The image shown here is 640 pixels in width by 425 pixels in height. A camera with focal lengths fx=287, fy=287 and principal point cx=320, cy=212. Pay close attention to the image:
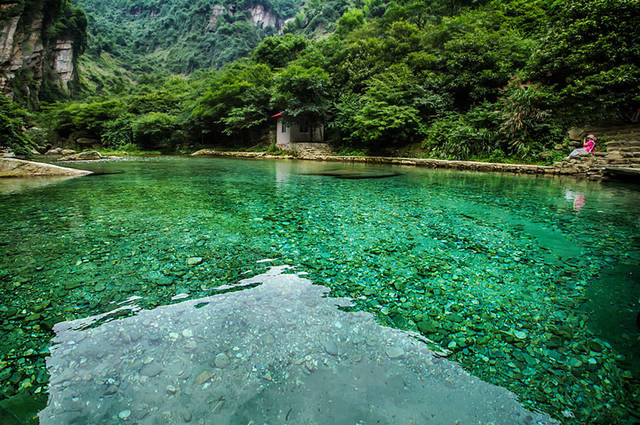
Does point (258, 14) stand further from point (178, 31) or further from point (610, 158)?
point (610, 158)

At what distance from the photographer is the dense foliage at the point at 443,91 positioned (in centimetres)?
1059

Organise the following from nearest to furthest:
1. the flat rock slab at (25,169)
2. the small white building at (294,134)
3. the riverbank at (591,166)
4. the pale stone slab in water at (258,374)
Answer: the pale stone slab in water at (258,374)
the flat rock slab at (25,169)
the riverbank at (591,166)
the small white building at (294,134)

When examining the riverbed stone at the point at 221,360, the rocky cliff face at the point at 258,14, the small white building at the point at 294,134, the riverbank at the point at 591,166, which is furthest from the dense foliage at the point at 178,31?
the riverbed stone at the point at 221,360

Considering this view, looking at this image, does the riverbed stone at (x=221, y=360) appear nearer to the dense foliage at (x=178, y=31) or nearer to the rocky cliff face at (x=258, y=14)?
the dense foliage at (x=178, y=31)

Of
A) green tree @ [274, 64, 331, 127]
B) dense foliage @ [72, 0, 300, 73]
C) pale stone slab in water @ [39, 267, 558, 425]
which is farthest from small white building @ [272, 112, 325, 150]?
dense foliage @ [72, 0, 300, 73]

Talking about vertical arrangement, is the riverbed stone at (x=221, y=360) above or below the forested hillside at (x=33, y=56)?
below

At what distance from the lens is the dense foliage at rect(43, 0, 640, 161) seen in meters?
10.6

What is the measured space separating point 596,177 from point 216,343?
42.8ft

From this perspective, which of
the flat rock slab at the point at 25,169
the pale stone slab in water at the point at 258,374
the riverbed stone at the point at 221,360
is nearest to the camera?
the pale stone slab in water at the point at 258,374

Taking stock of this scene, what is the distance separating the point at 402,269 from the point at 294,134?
2194 centimetres

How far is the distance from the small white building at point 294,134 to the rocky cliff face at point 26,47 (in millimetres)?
29574

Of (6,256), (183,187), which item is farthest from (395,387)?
(183,187)

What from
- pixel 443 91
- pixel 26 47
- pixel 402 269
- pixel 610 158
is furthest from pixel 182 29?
pixel 402 269

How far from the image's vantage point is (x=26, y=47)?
3291cm
